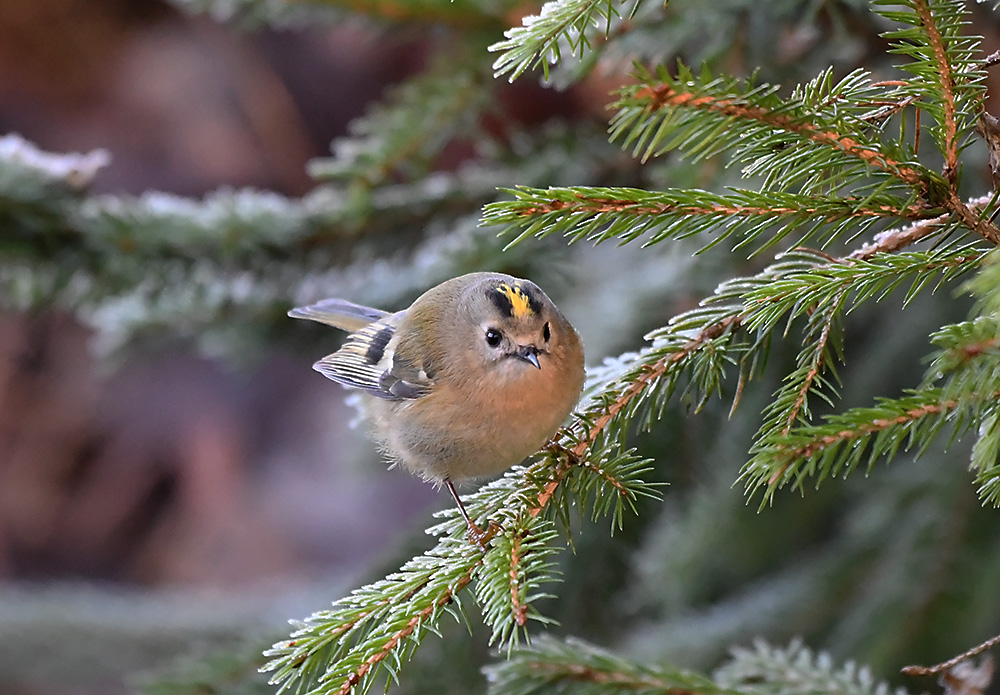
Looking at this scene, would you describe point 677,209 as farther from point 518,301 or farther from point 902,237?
point 518,301

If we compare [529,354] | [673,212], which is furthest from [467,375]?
[673,212]

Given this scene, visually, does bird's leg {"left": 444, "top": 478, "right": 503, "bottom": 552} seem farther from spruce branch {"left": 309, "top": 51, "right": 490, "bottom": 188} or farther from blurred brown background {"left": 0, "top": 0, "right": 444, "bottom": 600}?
blurred brown background {"left": 0, "top": 0, "right": 444, "bottom": 600}

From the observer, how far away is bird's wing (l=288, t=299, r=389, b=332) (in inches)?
67.9

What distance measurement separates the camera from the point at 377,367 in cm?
167

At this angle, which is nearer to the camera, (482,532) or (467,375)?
(482,532)

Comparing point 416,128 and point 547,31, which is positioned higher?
point 416,128

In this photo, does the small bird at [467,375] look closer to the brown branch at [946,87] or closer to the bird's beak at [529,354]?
the bird's beak at [529,354]

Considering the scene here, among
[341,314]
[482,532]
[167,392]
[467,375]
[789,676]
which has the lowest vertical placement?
[789,676]

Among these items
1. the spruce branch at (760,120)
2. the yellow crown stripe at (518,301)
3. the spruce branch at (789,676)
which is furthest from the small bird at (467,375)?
the spruce branch at (760,120)

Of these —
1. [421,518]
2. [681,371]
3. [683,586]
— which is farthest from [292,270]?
[683,586]

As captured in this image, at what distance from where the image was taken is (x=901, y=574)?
5.81ft

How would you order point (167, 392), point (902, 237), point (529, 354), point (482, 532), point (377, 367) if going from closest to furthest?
1. point (902, 237)
2. point (482, 532)
3. point (529, 354)
4. point (377, 367)
5. point (167, 392)

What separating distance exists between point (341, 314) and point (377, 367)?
15 centimetres

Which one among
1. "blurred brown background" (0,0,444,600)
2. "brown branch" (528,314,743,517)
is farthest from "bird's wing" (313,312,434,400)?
"blurred brown background" (0,0,444,600)
